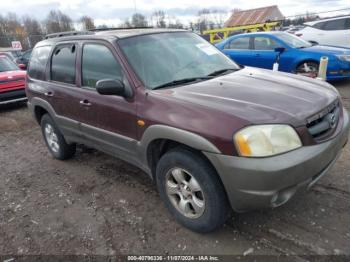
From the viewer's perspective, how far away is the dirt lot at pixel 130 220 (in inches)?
111

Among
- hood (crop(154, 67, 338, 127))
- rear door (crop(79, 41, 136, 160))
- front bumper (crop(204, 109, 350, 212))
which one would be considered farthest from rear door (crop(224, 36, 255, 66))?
front bumper (crop(204, 109, 350, 212))

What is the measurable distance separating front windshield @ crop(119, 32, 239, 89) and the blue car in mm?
4529

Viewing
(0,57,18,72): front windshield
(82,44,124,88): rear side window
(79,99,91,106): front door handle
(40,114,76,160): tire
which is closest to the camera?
(82,44,124,88): rear side window

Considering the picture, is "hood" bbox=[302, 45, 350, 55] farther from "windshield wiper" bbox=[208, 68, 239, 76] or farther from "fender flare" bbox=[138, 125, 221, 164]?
"fender flare" bbox=[138, 125, 221, 164]

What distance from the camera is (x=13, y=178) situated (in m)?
4.61

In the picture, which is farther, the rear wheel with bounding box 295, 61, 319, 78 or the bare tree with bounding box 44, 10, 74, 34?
the bare tree with bounding box 44, 10, 74, 34

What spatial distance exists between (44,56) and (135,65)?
2103 millimetres

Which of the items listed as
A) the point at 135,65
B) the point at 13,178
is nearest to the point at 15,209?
the point at 13,178

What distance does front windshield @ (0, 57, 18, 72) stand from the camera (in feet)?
32.5

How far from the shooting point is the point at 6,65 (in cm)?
1006

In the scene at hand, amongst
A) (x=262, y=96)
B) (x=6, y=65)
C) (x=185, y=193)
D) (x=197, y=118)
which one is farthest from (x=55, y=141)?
(x=6, y=65)

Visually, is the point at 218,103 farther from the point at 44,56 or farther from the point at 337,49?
the point at 337,49

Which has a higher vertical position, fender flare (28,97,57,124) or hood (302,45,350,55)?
fender flare (28,97,57,124)

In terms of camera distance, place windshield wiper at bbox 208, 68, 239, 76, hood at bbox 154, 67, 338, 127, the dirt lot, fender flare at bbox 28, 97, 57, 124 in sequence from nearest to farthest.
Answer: hood at bbox 154, 67, 338, 127, the dirt lot, windshield wiper at bbox 208, 68, 239, 76, fender flare at bbox 28, 97, 57, 124
